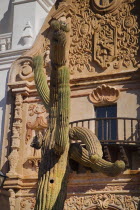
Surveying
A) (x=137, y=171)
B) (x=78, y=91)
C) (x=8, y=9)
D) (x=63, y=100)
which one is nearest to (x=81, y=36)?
(x=78, y=91)

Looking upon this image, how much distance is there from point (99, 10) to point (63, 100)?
881 centimetres

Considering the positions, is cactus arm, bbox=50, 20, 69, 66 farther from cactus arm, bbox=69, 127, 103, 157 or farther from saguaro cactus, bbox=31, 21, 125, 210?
cactus arm, bbox=69, 127, 103, 157

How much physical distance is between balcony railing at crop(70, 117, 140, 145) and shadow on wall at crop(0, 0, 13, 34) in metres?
5.62

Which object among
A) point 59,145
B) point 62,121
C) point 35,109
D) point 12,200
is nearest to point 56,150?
point 59,145

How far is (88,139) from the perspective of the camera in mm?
7863

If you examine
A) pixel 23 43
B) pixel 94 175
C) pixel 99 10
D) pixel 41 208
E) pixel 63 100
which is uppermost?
pixel 99 10

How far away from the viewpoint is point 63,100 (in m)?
7.59

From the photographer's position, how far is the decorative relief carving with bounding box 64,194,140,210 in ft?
42.2

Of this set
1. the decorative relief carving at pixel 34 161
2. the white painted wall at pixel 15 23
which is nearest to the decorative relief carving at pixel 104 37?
the white painted wall at pixel 15 23

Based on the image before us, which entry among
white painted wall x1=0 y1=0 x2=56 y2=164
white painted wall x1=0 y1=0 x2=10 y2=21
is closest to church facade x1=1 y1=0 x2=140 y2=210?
white painted wall x1=0 y1=0 x2=56 y2=164

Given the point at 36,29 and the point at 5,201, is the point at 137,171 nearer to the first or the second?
the point at 5,201

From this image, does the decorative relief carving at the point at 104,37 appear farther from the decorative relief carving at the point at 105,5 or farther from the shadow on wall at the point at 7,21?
the shadow on wall at the point at 7,21

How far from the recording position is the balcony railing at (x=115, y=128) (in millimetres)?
13516

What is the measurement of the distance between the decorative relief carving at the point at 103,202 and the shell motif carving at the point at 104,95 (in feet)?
10.0
